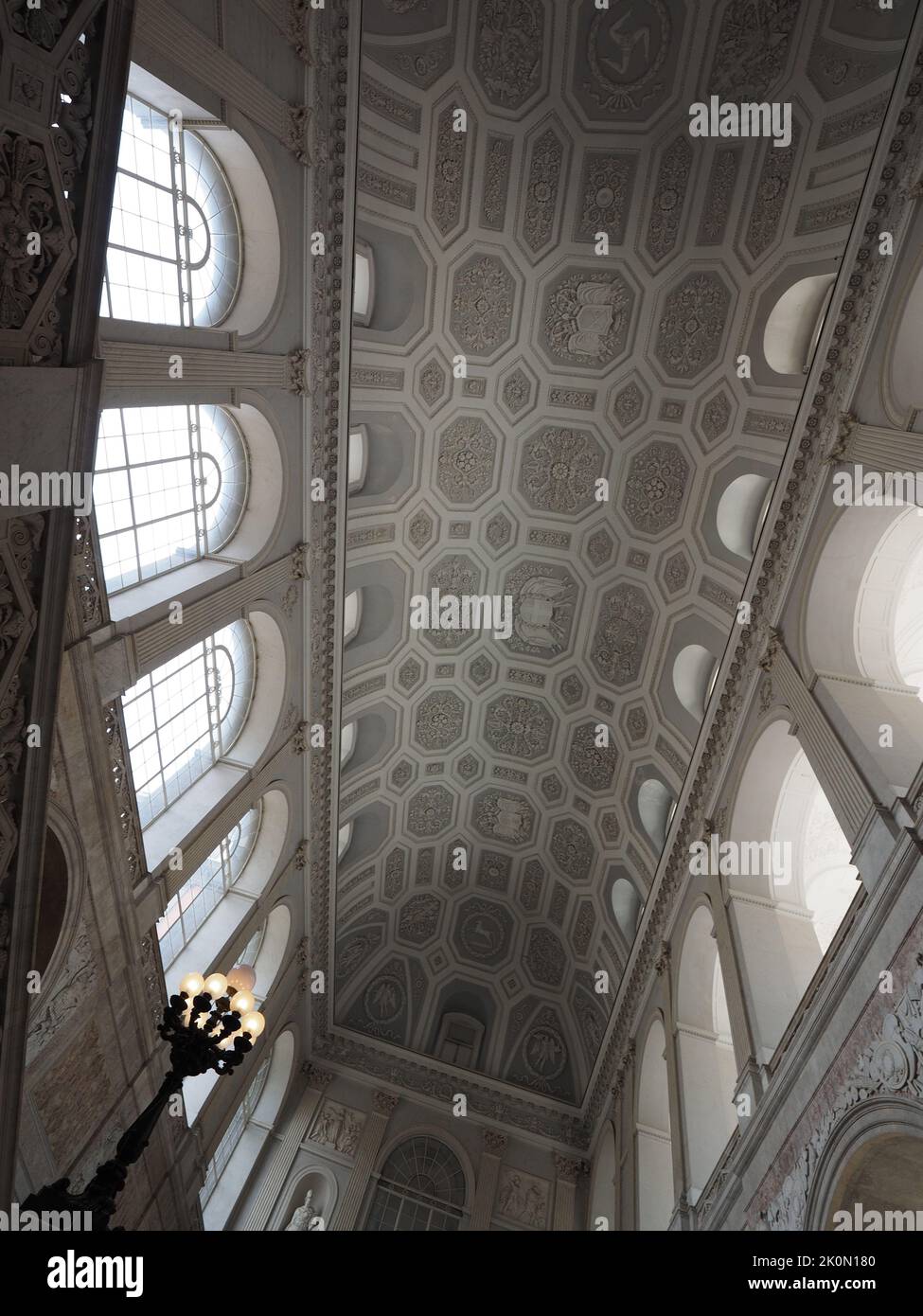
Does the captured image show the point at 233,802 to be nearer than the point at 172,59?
No

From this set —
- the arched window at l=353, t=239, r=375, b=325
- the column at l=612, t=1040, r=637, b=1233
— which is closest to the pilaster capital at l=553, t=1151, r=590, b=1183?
the column at l=612, t=1040, r=637, b=1233

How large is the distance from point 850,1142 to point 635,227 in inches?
467

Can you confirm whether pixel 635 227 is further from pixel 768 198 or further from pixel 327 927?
pixel 327 927

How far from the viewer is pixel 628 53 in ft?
31.6

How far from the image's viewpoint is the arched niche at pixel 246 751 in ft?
29.1

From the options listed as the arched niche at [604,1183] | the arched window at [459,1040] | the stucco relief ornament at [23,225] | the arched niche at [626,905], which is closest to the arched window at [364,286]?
the stucco relief ornament at [23,225]

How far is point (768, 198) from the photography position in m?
9.51

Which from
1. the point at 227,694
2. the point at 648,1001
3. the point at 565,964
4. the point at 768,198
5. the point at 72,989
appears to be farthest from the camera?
the point at 565,964

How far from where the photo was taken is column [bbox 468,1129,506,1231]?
1452 cm

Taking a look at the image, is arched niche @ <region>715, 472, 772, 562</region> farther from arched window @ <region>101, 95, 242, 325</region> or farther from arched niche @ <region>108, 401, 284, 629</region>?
arched window @ <region>101, 95, 242, 325</region>

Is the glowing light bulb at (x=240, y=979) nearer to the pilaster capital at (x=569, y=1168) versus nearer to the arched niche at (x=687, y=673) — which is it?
the arched niche at (x=687, y=673)

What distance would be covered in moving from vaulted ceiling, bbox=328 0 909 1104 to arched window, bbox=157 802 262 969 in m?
3.00
